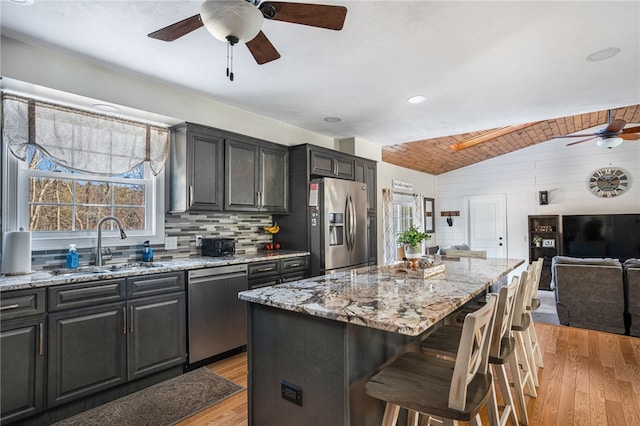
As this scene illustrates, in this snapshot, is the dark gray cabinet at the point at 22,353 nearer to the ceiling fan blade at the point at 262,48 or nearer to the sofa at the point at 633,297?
the ceiling fan blade at the point at 262,48

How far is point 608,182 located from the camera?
6.59 m

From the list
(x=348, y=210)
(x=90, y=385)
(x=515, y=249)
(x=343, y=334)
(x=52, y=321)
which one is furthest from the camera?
(x=515, y=249)

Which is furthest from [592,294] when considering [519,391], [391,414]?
[391,414]

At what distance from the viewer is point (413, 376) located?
4.80 ft

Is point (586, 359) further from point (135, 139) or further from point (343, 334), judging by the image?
point (135, 139)

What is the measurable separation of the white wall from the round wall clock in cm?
8

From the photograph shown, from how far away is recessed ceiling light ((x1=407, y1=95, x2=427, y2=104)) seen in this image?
3.40m

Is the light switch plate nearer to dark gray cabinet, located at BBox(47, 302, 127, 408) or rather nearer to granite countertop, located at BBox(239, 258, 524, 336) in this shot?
dark gray cabinet, located at BBox(47, 302, 127, 408)

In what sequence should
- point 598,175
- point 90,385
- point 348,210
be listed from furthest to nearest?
point 598,175, point 348,210, point 90,385

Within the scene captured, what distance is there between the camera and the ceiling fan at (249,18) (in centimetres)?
141

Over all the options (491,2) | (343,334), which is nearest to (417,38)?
(491,2)

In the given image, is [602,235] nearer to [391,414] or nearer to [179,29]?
[391,414]

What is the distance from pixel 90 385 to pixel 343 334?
76.7 inches

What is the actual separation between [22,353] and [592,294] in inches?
211
